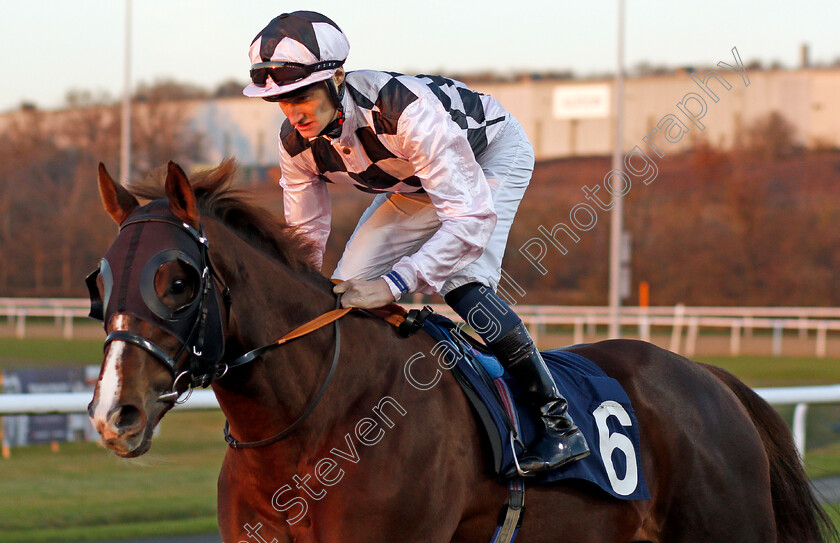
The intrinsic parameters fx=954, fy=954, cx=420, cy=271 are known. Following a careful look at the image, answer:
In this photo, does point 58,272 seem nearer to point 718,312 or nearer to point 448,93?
point 718,312

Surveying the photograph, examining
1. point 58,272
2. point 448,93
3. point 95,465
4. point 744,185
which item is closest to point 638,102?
point 744,185

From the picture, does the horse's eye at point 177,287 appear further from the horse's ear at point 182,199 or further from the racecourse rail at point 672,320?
the racecourse rail at point 672,320

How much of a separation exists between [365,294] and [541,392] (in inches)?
23.5

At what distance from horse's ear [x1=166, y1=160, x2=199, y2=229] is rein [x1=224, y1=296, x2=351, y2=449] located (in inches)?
13.0

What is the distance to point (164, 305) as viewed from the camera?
196cm

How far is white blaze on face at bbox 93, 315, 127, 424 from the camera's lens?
6.08 ft

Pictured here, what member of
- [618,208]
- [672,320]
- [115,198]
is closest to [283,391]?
[115,198]

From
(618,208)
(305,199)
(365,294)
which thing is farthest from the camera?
(618,208)

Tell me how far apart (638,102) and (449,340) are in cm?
2174

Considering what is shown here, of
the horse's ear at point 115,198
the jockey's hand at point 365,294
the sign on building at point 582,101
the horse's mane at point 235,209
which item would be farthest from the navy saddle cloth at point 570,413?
the sign on building at point 582,101

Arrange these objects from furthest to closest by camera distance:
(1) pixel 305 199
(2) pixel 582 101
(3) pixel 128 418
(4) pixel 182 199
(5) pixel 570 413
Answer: (2) pixel 582 101, (1) pixel 305 199, (5) pixel 570 413, (4) pixel 182 199, (3) pixel 128 418

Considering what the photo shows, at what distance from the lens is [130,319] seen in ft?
6.34

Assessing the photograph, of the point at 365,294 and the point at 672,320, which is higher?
the point at 365,294

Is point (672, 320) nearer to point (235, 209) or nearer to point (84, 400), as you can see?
point (84, 400)
